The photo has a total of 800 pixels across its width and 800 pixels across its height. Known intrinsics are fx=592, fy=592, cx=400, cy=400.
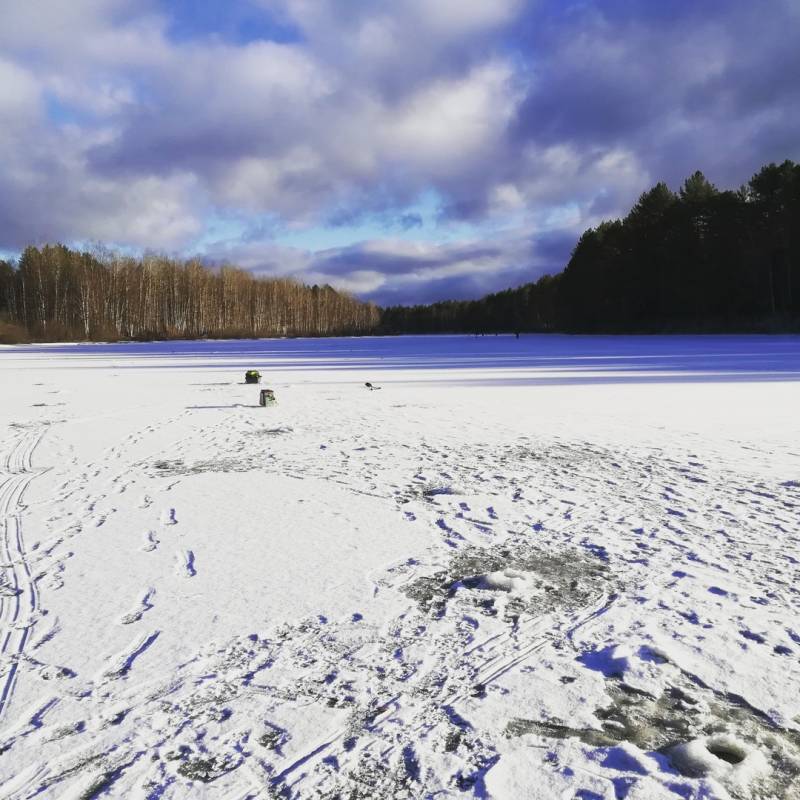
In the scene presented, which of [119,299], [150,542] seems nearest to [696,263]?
[150,542]

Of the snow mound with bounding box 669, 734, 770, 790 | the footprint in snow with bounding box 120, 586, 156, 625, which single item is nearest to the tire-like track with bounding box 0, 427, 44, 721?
the footprint in snow with bounding box 120, 586, 156, 625

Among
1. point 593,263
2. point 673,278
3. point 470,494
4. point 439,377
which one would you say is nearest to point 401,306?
point 593,263

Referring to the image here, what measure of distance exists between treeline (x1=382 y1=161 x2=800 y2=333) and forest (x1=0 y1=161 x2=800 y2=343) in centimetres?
9

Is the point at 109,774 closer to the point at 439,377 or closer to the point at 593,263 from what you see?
the point at 439,377

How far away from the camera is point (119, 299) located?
5991 centimetres

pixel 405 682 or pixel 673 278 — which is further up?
pixel 673 278

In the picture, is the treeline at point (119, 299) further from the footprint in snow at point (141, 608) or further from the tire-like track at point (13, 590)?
the footprint in snow at point (141, 608)

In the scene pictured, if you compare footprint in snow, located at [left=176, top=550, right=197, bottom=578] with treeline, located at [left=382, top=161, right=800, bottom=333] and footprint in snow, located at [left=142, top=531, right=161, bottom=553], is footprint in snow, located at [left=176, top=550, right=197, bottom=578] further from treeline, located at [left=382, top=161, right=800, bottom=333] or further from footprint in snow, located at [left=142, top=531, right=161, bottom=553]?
treeline, located at [left=382, top=161, right=800, bottom=333]

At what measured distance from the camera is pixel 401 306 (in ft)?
522

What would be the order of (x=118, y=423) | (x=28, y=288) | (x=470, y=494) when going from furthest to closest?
1. (x=28, y=288)
2. (x=118, y=423)
3. (x=470, y=494)

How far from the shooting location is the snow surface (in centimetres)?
198

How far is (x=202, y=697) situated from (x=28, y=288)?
6884 centimetres

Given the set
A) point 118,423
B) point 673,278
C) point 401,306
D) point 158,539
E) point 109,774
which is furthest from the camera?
point 401,306

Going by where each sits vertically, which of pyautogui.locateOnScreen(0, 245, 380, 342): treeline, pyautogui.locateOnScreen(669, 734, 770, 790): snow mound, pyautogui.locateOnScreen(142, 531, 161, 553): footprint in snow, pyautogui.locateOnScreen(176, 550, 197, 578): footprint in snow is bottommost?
pyautogui.locateOnScreen(669, 734, 770, 790): snow mound
